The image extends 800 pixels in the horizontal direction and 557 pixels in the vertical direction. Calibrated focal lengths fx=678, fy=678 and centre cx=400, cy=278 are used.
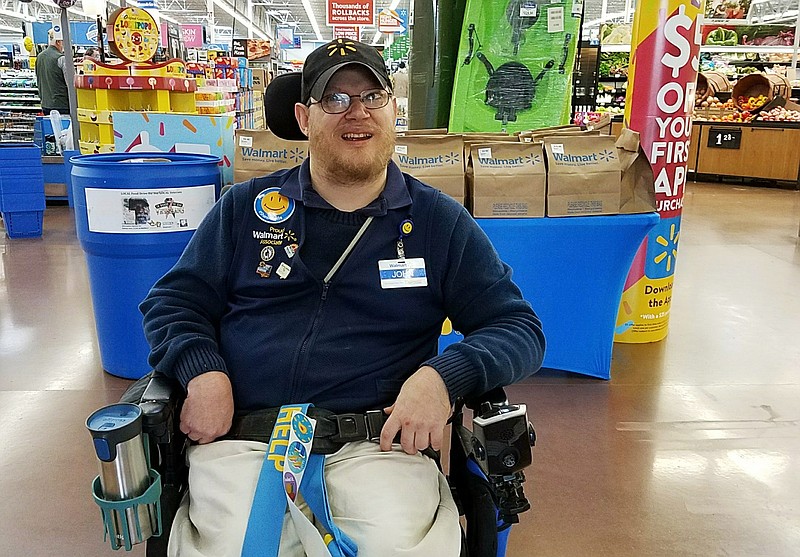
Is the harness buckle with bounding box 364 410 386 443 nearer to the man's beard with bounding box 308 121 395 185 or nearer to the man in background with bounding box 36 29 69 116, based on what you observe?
the man's beard with bounding box 308 121 395 185

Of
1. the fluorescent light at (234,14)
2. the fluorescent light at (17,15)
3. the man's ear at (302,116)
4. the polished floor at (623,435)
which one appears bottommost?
the polished floor at (623,435)

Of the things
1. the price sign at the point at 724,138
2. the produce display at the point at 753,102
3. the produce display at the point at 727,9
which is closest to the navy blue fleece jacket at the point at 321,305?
the price sign at the point at 724,138

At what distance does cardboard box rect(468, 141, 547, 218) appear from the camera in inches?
104

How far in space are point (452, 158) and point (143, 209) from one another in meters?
1.19

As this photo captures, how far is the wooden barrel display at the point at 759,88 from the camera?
10062 millimetres

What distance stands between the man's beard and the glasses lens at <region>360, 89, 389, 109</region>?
55 millimetres

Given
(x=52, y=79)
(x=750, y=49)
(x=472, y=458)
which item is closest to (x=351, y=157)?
(x=472, y=458)

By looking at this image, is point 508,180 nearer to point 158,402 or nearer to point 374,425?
point 374,425

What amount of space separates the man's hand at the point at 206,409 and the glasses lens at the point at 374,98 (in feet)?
2.10

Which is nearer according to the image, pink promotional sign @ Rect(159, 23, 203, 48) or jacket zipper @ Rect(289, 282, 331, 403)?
jacket zipper @ Rect(289, 282, 331, 403)

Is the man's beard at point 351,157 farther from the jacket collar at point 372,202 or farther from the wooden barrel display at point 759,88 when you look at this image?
the wooden barrel display at point 759,88

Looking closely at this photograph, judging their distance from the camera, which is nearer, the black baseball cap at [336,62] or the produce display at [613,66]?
the black baseball cap at [336,62]

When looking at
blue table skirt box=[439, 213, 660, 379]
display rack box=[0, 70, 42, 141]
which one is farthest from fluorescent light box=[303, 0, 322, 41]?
blue table skirt box=[439, 213, 660, 379]

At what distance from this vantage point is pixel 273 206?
146 cm
